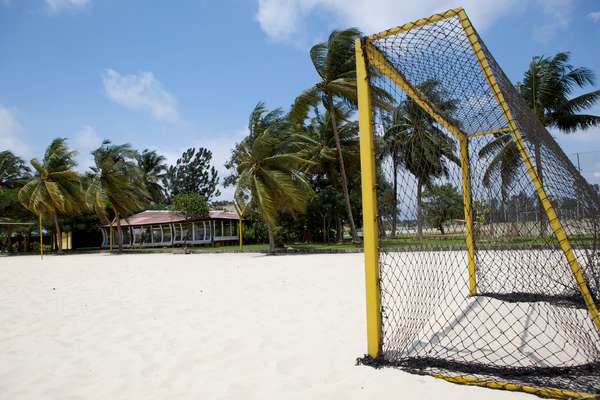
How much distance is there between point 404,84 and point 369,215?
146 centimetres

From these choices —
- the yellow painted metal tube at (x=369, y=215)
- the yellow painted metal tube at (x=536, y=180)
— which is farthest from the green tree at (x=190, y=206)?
the yellow painted metal tube at (x=536, y=180)

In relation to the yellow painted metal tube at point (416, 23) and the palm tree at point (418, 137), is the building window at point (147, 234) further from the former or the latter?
the yellow painted metal tube at point (416, 23)

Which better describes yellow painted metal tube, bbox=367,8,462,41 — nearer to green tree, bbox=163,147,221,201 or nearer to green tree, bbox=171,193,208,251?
green tree, bbox=171,193,208,251

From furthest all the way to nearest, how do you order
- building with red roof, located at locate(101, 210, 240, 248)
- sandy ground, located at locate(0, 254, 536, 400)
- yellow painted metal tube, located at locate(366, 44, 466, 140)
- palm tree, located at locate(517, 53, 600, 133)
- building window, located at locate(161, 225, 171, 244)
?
building window, located at locate(161, 225, 171, 244) < building with red roof, located at locate(101, 210, 240, 248) < palm tree, located at locate(517, 53, 600, 133) < yellow painted metal tube, located at locate(366, 44, 466, 140) < sandy ground, located at locate(0, 254, 536, 400)

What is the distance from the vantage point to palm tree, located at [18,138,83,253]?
2078 cm

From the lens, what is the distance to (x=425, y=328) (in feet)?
12.0

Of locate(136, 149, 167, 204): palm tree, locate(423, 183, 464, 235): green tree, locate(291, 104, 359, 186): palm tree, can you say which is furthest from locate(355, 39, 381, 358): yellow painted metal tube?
locate(136, 149, 167, 204): palm tree

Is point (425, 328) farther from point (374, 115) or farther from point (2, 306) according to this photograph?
point (2, 306)

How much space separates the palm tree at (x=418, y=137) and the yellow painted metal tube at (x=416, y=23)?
836mm

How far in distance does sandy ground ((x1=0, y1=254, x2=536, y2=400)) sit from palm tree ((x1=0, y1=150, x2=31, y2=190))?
2656 cm

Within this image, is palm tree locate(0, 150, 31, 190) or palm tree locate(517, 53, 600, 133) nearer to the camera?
palm tree locate(517, 53, 600, 133)

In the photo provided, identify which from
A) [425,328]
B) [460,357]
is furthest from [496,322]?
[460,357]

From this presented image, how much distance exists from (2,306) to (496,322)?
625 cm

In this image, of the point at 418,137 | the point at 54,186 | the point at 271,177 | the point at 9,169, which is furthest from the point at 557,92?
the point at 9,169
